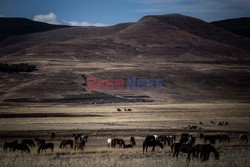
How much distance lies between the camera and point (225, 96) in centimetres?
10256

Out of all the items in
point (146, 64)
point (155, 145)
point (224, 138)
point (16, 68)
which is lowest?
point (224, 138)

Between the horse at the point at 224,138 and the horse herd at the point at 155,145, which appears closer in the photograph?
the horse herd at the point at 155,145

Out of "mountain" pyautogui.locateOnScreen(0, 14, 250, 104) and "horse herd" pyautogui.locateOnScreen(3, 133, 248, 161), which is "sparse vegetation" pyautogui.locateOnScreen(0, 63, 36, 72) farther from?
"horse herd" pyautogui.locateOnScreen(3, 133, 248, 161)

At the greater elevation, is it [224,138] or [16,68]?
[16,68]

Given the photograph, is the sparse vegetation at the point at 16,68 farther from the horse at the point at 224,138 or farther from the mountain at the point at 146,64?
the horse at the point at 224,138

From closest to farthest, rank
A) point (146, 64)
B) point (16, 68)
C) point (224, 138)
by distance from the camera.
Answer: point (224, 138) < point (16, 68) < point (146, 64)

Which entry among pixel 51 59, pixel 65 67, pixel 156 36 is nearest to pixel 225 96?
pixel 65 67

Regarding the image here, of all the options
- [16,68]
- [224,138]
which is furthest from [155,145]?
[16,68]

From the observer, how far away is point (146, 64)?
440 ft

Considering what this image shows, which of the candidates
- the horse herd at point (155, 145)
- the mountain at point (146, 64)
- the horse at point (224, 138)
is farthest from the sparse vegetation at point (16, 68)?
the horse at point (224, 138)

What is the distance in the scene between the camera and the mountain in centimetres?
9569

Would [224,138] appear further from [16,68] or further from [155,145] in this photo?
[16,68]

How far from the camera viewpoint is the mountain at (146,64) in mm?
95688

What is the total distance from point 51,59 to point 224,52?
67071mm
